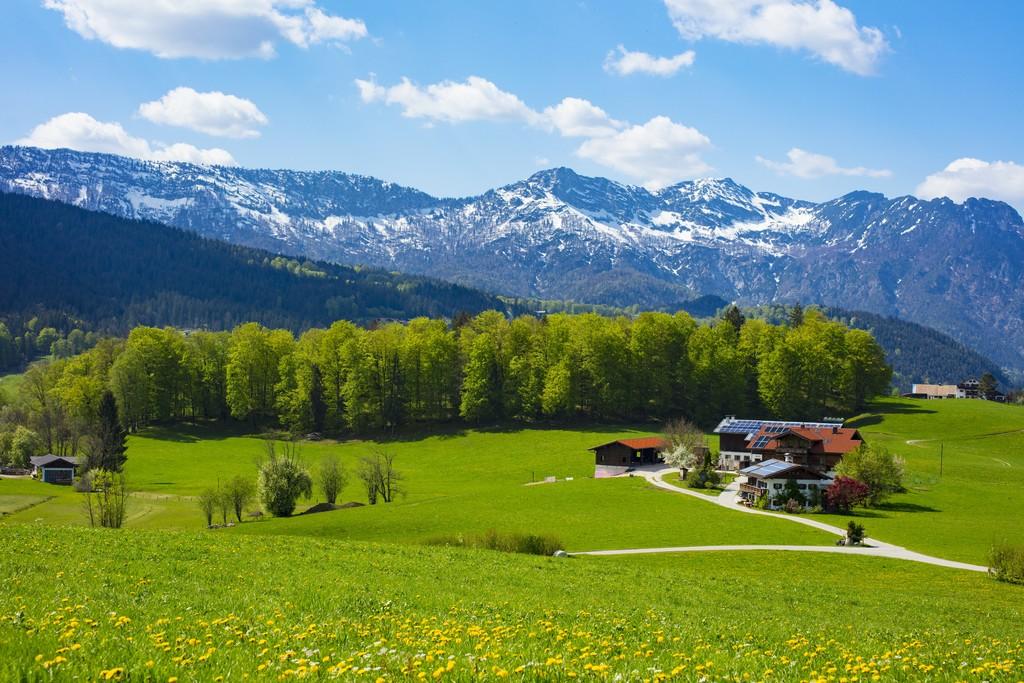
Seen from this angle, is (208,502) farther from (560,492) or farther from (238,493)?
(560,492)

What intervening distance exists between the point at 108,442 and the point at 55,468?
14.7 m

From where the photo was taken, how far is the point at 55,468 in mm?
101750

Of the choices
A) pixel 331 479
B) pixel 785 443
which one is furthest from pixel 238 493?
pixel 785 443

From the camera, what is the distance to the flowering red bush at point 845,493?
72.9 meters

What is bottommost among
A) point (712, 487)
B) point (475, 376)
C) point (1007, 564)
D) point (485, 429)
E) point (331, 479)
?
point (712, 487)

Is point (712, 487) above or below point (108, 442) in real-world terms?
below

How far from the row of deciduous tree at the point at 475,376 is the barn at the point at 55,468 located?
20.7 m

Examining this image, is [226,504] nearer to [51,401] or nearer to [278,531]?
[278,531]

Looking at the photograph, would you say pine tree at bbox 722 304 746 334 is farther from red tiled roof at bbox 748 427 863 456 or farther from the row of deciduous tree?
red tiled roof at bbox 748 427 863 456

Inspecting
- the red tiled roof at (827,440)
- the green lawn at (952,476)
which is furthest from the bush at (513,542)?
the red tiled roof at (827,440)

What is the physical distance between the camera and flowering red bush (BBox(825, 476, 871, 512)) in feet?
239

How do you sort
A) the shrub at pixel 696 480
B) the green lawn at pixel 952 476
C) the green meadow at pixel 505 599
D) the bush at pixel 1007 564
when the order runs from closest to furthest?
the green meadow at pixel 505 599, the bush at pixel 1007 564, the green lawn at pixel 952 476, the shrub at pixel 696 480

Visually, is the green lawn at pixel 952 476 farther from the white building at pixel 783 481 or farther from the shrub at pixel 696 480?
the shrub at pixel 696 480

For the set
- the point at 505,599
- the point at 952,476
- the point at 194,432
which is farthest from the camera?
the point at 194,432
